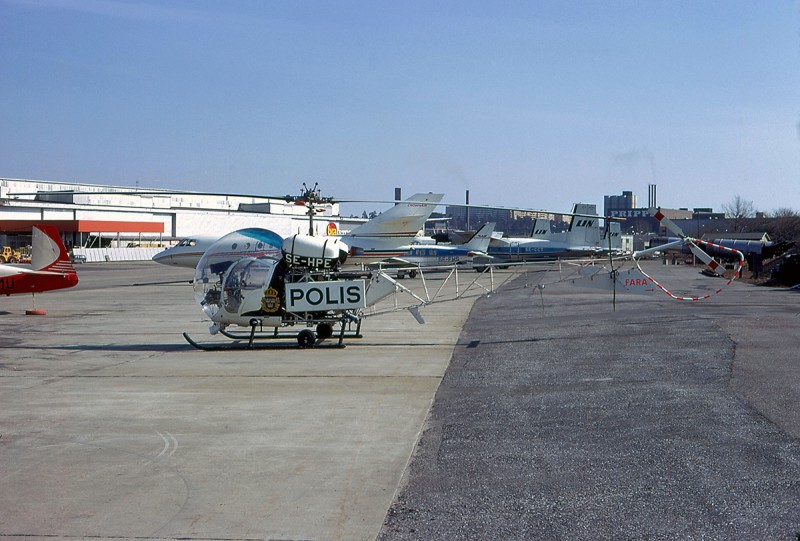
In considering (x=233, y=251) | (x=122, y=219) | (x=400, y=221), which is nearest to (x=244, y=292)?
(x=233, y=251)

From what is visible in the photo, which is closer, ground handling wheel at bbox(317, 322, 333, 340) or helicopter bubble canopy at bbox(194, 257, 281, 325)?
helicopter bubble canopy at bbox(194, 257, 281, 325)

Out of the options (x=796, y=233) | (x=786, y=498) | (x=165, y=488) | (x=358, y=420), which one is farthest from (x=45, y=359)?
(x=796, y=233)

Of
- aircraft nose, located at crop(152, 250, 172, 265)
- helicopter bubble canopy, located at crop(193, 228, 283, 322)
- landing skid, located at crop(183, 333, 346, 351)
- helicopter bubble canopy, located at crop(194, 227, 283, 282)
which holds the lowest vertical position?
landing skid, located at crop(183, 333, 346, 351)

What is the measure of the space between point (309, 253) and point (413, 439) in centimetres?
884

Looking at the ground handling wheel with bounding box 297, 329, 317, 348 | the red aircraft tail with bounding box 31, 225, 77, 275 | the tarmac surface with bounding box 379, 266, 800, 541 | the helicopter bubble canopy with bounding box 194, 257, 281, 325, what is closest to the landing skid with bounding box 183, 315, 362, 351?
the ground handling wheel with bounding box 297, 329, 317, 348

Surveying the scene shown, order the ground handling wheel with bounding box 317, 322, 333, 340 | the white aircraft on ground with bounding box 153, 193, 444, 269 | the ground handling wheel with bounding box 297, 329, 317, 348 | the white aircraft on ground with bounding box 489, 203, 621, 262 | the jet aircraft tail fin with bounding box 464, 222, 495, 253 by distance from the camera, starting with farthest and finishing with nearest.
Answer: the white aircraft on ground with bounding box 489, 203, 621, 262, the jet aircraft tail fin with bounding box 464, 222, 495, 253, the white aircraft on ground with bounding box 153, 193, 444, 269, the ground handling wheel with bounding box 317, 322, 333, 340, the ground handling wheel with bounding box 297, 329, 317, 348

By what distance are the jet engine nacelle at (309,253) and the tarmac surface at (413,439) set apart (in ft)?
6.23

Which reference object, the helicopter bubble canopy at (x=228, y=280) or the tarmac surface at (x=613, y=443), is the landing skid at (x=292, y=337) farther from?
the tarmac surface at (x=613, y=443)

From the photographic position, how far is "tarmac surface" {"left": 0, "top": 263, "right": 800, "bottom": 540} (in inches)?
268

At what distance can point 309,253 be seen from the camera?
704 inches

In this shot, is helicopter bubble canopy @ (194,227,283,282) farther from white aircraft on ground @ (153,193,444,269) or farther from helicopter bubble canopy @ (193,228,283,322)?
white aircraft on ground @ (153,193,444,269)

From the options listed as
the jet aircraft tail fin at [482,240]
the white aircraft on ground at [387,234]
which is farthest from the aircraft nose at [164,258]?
Answer: the jet aircraft tail fin at [482,240]

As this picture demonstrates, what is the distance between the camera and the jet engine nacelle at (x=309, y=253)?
704 inches

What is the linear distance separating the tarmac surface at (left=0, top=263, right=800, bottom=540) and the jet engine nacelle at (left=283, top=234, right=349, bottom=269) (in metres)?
1.90
